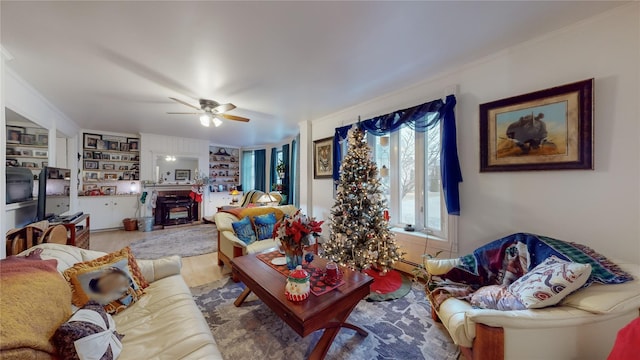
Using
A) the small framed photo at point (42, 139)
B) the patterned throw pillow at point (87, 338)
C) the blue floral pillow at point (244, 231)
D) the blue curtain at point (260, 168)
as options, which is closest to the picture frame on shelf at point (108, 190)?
the small framed photo at point (42, 139)

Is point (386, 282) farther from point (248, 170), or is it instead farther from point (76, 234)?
point (248, 170)

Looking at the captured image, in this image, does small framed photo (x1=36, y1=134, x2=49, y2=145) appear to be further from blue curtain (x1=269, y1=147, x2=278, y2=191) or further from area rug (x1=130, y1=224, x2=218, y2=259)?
blue curtain (x1=269, y1=147, x2=278, y2=191)

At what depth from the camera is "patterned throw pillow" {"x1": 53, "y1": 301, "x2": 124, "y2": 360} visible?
94 centimetres

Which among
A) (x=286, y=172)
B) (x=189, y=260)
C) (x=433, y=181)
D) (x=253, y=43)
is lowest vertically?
Result: (x=189, y=260)

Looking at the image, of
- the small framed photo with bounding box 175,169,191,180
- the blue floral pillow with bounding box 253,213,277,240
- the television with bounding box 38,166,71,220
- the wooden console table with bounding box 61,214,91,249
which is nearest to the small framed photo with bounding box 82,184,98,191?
the small framed photo with bounding box 175,169,191,180

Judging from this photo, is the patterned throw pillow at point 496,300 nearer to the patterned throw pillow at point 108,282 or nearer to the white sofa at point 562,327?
the white sofa at point 562,327

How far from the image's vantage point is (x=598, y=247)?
1754 mm

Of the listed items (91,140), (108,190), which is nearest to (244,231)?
(108,190)

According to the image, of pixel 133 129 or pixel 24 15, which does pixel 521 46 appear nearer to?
pixel 24 15

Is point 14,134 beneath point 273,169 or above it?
above

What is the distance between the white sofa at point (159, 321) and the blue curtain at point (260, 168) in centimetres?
563

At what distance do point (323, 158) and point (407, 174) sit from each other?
165 cm

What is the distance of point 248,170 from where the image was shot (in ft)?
26.1

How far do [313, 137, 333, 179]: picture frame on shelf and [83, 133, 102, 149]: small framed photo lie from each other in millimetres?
5589
